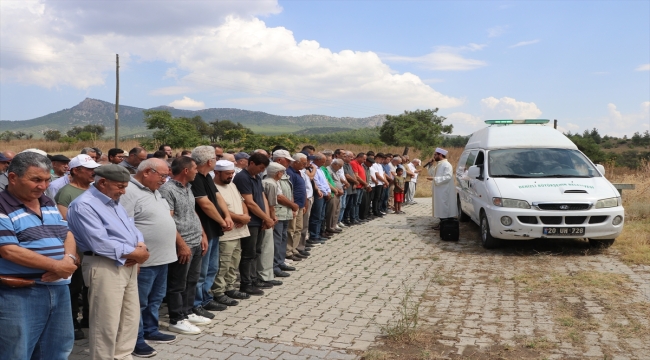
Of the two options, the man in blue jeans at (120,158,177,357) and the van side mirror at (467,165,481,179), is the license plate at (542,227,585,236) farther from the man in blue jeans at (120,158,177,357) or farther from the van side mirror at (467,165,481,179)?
the man in blue jeans at (120,158,177,357)

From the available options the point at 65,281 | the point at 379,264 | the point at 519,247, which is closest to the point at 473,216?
the point at 519,247

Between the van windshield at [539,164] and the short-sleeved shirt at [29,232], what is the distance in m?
8.09

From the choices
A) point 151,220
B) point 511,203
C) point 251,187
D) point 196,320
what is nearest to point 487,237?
point 511,203

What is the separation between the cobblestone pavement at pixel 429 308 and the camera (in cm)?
507

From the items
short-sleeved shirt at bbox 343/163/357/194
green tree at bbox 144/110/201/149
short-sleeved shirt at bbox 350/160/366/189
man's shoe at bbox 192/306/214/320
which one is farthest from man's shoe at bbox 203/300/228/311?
green tree at bbox 144/110/201/149

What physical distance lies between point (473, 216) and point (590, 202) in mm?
2619

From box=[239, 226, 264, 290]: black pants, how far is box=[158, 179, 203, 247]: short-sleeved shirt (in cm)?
134

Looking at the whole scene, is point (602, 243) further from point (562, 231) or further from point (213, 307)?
point (213, 307)

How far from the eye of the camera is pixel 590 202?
8.97 m

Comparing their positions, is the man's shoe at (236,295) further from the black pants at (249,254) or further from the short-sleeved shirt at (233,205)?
the short-sleeved shirt at (233,205)

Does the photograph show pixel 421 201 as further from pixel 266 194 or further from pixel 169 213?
pixel 169 213

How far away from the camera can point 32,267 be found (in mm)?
3418

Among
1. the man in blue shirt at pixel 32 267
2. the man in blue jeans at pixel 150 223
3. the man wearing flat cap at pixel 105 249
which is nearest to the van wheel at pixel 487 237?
the man in blue jeans at pixel 150 223

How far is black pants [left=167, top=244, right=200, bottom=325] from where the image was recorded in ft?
17.9
